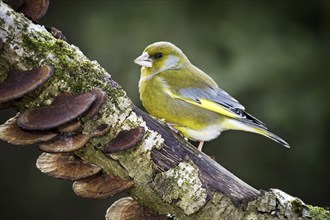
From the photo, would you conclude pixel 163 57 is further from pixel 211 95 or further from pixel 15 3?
pixel 15 3

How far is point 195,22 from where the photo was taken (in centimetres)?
471

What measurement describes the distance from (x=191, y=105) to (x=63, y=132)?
1.11 m

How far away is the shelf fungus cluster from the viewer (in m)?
1.66

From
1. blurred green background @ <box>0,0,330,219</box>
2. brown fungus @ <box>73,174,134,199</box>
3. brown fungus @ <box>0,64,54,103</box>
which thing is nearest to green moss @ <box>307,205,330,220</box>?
brown fungus @ <box>73,174,134,199</box>

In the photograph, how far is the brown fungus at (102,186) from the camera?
1884 mm

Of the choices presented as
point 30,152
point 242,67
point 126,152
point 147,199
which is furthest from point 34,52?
point 30,152

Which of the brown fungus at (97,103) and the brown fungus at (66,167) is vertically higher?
the brown fungus at (97,103)

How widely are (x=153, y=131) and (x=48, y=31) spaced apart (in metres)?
0.48

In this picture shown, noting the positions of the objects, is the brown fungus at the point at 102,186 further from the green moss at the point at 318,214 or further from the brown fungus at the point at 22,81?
the green moss at the point at 318,214

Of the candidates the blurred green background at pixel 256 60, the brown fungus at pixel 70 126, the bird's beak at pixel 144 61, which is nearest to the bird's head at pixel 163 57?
the bird's beak at pixel 144 61

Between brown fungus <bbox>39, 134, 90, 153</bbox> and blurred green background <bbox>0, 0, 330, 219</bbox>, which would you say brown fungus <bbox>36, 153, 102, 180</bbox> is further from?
blurred green background <bbox>0, 0, 330, 219</bbox>

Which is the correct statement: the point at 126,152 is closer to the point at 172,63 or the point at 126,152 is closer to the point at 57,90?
the point at 57,90

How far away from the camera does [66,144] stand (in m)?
1.72

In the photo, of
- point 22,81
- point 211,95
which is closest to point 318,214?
point 211,95
